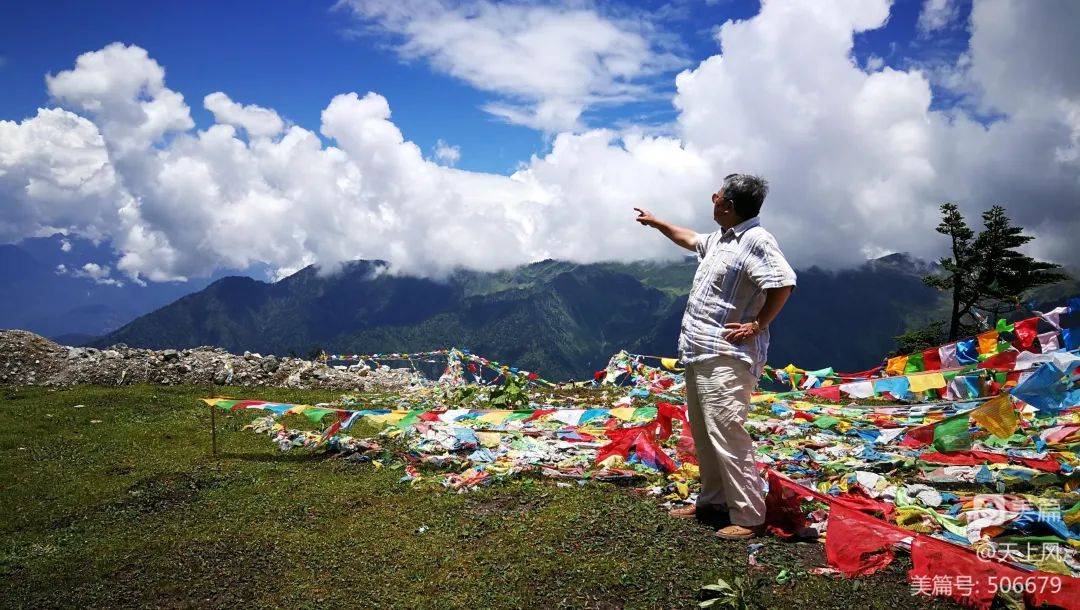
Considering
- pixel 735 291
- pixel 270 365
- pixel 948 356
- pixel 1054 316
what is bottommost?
pixel 270 365

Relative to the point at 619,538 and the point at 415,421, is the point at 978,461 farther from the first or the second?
the point at 415,421

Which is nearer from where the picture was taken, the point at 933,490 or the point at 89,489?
the point at 933,490

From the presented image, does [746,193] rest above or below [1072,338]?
above

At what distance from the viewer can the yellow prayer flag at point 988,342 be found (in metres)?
17.4

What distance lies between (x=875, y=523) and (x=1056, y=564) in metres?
1.27

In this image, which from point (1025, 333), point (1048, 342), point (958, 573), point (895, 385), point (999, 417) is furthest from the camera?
point (1025, 333)

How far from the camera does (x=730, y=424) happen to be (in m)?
5.52

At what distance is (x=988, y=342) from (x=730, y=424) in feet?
54.2

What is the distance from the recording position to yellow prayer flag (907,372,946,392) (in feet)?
43.2

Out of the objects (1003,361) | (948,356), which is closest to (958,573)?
(1003,361)

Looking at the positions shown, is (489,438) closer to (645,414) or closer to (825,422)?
(645,414)

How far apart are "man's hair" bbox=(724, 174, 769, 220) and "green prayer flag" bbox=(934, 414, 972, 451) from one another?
430 cm

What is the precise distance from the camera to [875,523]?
18.1ft

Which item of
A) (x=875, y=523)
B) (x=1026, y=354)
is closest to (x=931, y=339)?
(x=1026, y=354)
